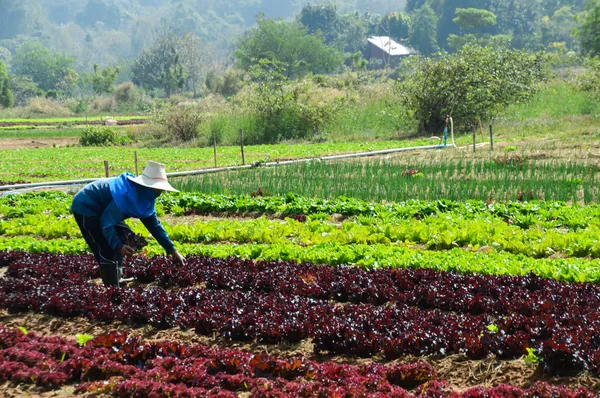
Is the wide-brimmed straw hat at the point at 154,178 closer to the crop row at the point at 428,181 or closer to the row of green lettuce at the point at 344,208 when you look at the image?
the row of green lettuce at the point at 344,208

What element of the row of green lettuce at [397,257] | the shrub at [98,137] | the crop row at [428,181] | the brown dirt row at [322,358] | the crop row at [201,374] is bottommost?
the brown dirt row at [322,358]

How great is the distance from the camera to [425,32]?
121625 mm

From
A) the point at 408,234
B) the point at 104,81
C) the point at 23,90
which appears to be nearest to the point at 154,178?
the point at 408,234

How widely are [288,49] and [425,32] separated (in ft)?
128

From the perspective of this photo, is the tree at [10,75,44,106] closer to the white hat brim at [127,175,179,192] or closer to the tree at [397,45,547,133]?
the tree at [397,45,547,133]

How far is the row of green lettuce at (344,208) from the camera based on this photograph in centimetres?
1150

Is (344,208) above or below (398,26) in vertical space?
below

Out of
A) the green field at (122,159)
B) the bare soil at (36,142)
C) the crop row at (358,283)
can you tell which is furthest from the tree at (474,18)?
the crop row at (358,283)

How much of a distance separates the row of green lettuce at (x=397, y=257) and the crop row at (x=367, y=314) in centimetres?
56

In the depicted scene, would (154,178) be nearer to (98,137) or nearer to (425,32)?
(98,137)

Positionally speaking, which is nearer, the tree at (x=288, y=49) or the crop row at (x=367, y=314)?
the crop row at (x=367, y=314)

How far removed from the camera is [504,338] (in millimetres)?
5770

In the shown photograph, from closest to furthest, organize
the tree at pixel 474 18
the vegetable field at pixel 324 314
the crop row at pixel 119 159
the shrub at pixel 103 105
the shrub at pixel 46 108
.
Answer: the vegetable field at pixel 324 314 → the crop row at pixel 119 159 → the shrub at pixel 46 108 → the shrub at pixel 103 105 → the tree at pixel 474 18

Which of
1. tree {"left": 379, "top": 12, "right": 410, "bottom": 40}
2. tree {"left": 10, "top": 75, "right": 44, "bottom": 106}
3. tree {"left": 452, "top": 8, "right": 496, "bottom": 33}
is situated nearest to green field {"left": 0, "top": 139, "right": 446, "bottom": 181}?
tree {"left": 10, "top": 75, "right": 44, "bottom": 106}
